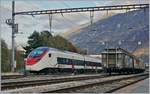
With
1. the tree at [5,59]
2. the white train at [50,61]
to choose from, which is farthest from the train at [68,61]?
the tree at [5,59]

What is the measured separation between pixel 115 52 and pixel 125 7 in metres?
9.42

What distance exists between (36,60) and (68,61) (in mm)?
6982

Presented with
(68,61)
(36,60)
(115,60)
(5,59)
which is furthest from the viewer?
(5,59)

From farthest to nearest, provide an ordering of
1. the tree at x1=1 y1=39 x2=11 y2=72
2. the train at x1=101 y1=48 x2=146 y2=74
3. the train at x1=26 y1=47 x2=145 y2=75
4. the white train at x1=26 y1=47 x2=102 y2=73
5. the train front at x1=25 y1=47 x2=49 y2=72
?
the tree at x1=1 y1=39 x2=11 y2=72 → the train at x1=101 y1=48 x2=146 y2=74 → the train at x1=26 y1=47 x2=145 y2=75 → the white train at x1=26 y1=47 x2=102 y2=73 → the train front at x1=25 y1=47 x2=49 y2=72

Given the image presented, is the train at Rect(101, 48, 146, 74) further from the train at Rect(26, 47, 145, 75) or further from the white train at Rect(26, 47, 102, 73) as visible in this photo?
the white train at Rect(26, 47, 102, 73)

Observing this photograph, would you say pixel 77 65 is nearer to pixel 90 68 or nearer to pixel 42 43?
pixel 90 68

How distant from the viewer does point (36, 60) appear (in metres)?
44.3

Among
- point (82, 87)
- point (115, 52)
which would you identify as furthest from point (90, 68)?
point (82, 87)

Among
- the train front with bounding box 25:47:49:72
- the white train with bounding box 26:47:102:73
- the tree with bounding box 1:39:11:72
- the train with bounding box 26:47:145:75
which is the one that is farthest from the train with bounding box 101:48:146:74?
the tree with bounding box 1:39:11:72

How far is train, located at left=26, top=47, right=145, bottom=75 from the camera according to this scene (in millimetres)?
44594

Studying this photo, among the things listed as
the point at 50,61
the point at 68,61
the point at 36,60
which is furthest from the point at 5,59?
the point at 36,60

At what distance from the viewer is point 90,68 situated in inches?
2532

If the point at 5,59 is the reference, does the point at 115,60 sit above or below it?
below

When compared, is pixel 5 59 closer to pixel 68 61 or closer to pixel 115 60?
Result: pixel 68 61
